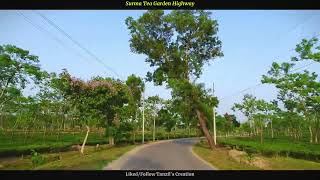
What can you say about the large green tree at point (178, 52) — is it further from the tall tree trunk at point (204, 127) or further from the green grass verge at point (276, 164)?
the green grass verge at point (276, 164)

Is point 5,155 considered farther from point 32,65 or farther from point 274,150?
point 274,150

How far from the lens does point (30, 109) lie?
30656 mm

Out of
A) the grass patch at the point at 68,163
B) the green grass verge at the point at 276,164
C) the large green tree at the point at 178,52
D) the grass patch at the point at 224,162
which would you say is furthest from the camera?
the large green tree at the point at 178,52

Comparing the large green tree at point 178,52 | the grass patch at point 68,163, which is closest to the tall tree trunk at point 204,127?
the large green tree at point 178,52

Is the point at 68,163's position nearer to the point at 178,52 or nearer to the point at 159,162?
the point at 159,162

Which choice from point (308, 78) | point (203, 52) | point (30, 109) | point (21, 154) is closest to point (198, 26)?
point (203, 52)

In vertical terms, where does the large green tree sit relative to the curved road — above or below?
above

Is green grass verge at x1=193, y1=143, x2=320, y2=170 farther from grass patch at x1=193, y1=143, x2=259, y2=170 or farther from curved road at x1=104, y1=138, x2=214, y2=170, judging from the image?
curved road at x1=104, y1=138, x2=214, y2=170

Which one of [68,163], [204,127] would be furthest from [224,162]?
[204,127]

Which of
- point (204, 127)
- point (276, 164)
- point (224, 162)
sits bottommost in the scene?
point (224, 162)

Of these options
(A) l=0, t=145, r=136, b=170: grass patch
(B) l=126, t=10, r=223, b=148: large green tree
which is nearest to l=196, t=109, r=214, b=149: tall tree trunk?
(B) l=126, t=10, r=223, b=148: large green tree

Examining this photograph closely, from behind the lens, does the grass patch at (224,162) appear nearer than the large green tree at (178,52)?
Yes

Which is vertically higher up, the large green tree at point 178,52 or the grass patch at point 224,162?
the large green tree at point 178,52
